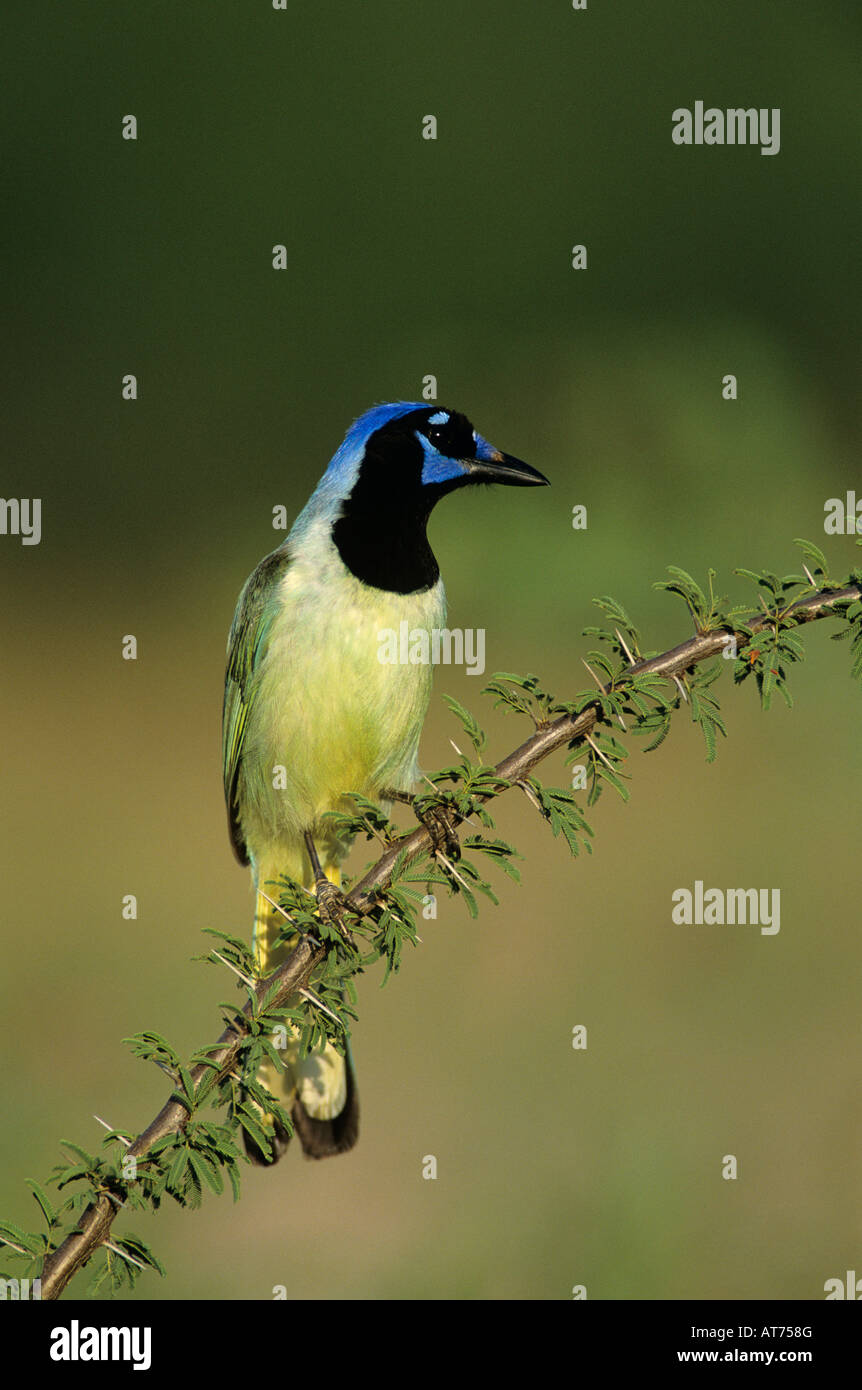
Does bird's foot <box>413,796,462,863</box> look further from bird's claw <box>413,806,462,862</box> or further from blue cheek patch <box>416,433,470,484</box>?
blue cheek patch <box>416,433,470,484</box>

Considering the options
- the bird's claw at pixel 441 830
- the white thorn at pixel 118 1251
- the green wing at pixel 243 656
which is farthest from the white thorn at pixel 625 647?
the green wing at pixel 243 656

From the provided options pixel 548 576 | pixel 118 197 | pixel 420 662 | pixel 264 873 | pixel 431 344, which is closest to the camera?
pixel 420 662

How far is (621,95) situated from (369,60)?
1.24 meters

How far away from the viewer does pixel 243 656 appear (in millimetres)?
3309

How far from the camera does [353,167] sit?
651 cm

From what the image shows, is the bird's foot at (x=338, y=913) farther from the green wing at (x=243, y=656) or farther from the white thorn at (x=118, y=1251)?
the green wing at (x=243, y=656)

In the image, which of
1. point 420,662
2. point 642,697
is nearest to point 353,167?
point 420,662

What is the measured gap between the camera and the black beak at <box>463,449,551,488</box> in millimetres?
2965

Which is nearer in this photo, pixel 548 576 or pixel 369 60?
pixel 548 576

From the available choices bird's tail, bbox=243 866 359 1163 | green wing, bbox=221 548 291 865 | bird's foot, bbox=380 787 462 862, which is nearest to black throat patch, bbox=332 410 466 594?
green wing, bbox=221 548 291 865

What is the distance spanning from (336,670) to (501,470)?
592 mm

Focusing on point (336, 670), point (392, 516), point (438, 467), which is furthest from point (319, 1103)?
point (438, 467)

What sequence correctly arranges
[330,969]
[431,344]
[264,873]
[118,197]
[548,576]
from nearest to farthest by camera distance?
[330,969] < [264,873] < [548,576] < [431,344] < [118,197]

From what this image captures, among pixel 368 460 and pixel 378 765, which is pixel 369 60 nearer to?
pixel 368 460
